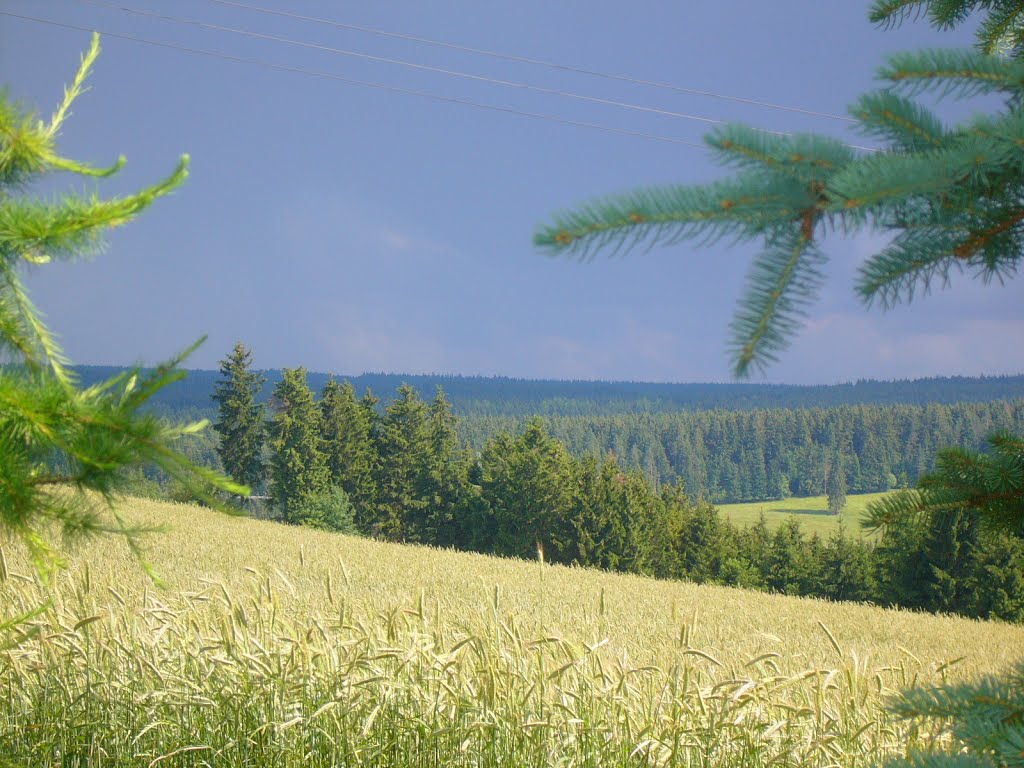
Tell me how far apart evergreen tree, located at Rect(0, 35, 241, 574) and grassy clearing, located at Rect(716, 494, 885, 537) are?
85.0 m

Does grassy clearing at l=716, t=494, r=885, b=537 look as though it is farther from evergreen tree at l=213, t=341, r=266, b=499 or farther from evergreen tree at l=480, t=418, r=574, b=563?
evergreen tree at l=213, t=341, r=266, b=499

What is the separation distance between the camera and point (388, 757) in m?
3.45

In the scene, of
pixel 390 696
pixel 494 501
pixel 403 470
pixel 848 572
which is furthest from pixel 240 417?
pixel 390 696

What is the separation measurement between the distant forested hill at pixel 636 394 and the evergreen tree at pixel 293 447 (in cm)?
6735

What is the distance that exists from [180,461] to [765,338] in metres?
1.46

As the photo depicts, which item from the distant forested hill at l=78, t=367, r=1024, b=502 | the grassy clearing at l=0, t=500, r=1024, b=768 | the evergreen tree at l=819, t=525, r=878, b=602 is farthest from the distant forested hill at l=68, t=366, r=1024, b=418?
the grassy clearing at l=0, t=500, r=1024, b=768

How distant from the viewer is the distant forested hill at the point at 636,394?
127312 millimetres

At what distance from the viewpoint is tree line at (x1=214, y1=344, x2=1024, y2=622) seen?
132 feet

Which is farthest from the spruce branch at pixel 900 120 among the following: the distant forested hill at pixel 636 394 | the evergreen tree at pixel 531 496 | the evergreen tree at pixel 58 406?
the distant forested hill at pixel 636 394

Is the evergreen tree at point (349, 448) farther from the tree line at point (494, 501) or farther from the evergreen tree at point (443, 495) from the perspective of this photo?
the evergreen tree at point (443, 495)

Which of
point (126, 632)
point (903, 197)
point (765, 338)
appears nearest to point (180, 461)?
point (765, 338)

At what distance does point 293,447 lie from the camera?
41.3 meters

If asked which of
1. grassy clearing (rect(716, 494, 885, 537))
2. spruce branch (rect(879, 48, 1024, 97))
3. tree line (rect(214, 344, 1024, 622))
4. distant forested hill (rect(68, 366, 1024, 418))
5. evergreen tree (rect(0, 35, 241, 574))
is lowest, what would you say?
grassy clearing (rect(716, 494, 885, 537))

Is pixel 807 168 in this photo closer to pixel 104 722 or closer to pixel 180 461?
pixel 180 461
